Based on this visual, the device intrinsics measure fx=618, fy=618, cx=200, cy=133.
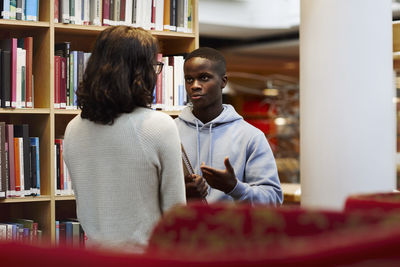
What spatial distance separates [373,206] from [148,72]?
0.97 m

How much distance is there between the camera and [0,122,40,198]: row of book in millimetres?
3004

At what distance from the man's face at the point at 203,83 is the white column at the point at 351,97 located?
2.04 ft

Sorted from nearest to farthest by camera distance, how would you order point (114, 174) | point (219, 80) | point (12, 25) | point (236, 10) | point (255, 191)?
point (114, 174) → point (255, 191) → point (219, 80) → point (12, 25) → point (236, 10)

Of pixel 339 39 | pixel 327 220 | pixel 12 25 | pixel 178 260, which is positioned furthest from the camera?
pixel 12 25

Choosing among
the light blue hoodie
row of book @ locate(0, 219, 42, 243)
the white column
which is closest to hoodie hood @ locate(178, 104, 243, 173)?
the light blue hoodie

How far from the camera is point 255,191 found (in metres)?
2.32

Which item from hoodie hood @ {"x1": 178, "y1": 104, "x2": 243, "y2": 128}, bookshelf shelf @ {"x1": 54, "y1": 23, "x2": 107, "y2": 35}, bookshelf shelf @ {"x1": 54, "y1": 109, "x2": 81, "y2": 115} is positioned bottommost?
hoodie hood @ {"x1": 178, "y1": 104, "x2": 243, "y2": 128}

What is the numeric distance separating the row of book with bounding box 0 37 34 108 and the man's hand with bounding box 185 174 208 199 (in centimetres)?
128

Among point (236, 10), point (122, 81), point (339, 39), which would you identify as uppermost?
point (236, 10)

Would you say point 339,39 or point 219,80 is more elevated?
point 339,39

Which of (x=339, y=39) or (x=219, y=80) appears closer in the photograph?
(x=219, y=80)

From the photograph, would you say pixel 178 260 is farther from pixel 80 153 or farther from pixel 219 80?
pixel 219 80

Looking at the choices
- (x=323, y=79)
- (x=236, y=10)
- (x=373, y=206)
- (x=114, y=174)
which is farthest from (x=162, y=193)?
(x=236, y=10)

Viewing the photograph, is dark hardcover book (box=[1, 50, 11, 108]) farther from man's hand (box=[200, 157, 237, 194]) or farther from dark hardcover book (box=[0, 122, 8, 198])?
man's hand (box=[200, 157, 237, 194])
